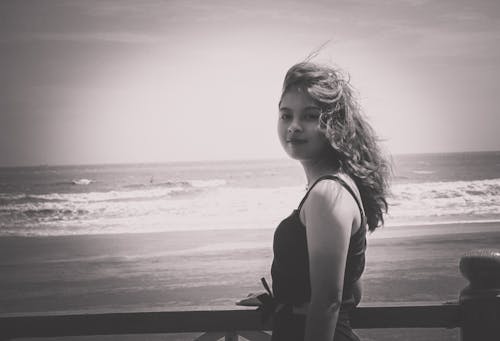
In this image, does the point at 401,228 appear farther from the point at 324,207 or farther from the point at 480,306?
the point at 324,207

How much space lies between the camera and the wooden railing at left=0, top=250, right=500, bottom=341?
150cm

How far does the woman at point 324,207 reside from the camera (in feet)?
3.65

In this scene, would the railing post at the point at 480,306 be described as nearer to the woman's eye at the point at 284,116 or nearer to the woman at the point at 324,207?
the woman at the point at 324,207

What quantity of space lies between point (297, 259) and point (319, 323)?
0.61 feet

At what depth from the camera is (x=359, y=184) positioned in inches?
53.8

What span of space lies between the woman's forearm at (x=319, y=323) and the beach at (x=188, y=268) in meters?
3.96

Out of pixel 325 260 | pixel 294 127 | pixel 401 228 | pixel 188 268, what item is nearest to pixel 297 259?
pixel 325 260

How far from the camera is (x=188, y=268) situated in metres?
8.73

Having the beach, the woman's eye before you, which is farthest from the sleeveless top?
the beach

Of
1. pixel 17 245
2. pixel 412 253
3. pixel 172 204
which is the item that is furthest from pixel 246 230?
pixel 172 204

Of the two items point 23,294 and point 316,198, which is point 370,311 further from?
point 23,294

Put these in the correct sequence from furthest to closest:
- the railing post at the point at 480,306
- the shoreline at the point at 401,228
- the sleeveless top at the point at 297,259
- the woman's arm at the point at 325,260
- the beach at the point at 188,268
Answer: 1. the shoreline at the point at 401,228
2. the beach at the point at 188,268
3. the railing post at the point at 480,306
4. the sleeveless top at the point at 297,259
5. the woman's arm at the point at 325,260

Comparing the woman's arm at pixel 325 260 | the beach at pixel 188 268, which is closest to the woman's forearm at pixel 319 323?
the woman's arm at pixel 325 260

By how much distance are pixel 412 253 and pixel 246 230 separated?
18.5 feet
